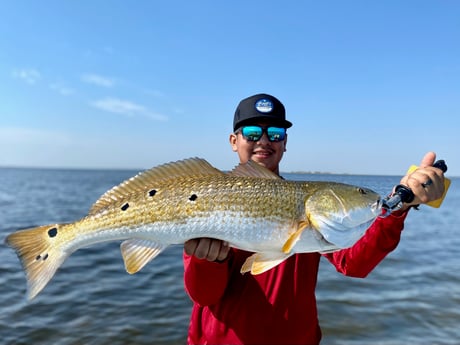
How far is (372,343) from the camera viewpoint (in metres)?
6.93

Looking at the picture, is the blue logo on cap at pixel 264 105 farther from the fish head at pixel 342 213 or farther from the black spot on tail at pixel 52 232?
the black spot on tail at pixel 52 232

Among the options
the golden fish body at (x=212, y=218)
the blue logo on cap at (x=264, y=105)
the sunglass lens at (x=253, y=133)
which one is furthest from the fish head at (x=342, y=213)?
the blue logo on cap at (x=264, y=105)

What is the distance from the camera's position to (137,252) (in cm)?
326

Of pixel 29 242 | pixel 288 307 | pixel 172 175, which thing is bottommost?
pixel 288 307

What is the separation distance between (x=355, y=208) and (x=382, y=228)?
0.43m

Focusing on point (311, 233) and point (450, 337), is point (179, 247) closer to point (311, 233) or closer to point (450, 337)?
point (450, 337)

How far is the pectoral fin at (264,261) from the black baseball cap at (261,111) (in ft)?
5.58

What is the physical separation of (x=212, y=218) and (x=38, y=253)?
5.51 feet

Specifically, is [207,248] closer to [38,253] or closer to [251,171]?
[251,171]

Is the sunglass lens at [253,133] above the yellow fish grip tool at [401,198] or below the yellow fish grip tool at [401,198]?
above

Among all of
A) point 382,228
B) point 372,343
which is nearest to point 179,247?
point 372,343

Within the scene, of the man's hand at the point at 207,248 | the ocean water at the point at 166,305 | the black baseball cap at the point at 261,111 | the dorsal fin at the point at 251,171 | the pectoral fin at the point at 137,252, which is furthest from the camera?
the ocean water at the point at 166,305

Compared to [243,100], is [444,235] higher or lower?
lower

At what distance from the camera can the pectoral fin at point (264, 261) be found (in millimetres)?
2959
